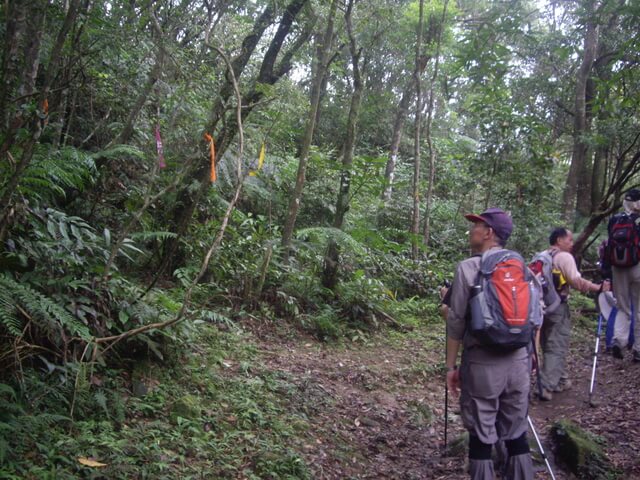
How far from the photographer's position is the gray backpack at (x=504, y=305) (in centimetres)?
355

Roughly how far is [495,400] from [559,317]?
3.28 metres

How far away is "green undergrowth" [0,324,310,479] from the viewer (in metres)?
3.41

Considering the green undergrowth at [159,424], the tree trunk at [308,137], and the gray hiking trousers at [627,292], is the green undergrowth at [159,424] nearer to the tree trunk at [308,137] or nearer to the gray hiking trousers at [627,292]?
the tree trunk at [308,137]

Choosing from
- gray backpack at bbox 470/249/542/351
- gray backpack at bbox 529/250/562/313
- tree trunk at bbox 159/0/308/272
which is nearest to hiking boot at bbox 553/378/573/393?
gray backpack at bbox 529/250/562/313

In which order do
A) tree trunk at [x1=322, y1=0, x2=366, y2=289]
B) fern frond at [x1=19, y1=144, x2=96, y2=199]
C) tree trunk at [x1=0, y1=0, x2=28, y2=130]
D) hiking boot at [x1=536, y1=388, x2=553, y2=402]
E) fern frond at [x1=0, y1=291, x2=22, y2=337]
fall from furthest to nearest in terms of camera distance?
tree trunk at [x1=322, y1=0, x2=366, y2=289], hiking boot at [x1=536, y1=388, x2=553, y2=402], fern frond at [x1=19, y1=144, x2=96, y2=199], tree trunk at [x1=0, y1=0, x2=28, y2=130], fern frond at [x1=0, y1=291, x2=22, y2=337]

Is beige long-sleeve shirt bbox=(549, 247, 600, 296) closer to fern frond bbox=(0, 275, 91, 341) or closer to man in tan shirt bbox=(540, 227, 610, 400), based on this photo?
man in tan shirt bbox=(540, 227, 610, 400)

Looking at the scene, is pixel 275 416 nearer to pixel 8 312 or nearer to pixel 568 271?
pixel 8 312

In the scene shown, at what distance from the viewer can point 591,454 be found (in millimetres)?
4668

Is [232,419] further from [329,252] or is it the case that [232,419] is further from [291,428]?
[329,252]

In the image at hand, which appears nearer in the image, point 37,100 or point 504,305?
point 504,305

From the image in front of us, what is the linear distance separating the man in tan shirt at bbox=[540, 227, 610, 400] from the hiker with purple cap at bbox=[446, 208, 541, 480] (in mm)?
2840

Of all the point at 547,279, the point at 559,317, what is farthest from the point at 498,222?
the point at 559,317

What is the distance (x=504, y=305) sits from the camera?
3.57 m

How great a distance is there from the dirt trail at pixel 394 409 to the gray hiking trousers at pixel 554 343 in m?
0.31
